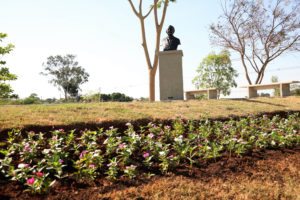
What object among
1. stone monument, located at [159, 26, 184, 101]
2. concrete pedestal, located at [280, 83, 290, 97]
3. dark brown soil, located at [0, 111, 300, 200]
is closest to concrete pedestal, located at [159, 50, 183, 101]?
stone monument, located at [159, 26, 184, 101]

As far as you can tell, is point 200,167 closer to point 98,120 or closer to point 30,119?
point 98,120

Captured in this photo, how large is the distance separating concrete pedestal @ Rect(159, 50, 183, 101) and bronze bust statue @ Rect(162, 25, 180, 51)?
59cm

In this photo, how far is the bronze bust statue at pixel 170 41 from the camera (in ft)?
36.3

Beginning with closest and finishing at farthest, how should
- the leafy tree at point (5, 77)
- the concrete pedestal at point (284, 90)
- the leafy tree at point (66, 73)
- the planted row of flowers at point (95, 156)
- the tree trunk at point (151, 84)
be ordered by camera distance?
the planted row of flowers at point (95, 156), the leafy tree at point (5, 77), the concrete pedestal at point (284, 90), the tree trunk at point (151, 84), the leafy tree at point (66, 73)

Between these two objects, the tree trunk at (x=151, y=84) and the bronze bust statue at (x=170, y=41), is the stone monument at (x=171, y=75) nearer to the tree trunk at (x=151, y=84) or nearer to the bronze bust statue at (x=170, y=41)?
the bronze bust statue at (x=170, y=41)

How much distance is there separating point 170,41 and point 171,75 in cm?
199

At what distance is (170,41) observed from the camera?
11.1 meters

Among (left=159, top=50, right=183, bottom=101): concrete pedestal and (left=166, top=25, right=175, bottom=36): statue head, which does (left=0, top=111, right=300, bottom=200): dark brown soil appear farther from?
(left=166, top=25, right=175, bottom=36): statue head

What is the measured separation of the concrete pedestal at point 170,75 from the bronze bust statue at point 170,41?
0.59m

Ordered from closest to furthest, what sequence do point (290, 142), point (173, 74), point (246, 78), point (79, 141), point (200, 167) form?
point (200, 167) < point (79, 141) < point (290, 142) < point (173, 74) < point (246, 78)

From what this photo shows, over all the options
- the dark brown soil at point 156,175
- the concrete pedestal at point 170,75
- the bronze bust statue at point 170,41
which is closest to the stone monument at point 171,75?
the concrete pedestal at point 170,75

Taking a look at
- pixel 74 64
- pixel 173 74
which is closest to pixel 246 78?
Answer: pixel 173 74

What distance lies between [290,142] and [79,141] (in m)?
4.37

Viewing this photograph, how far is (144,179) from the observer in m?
2.62
